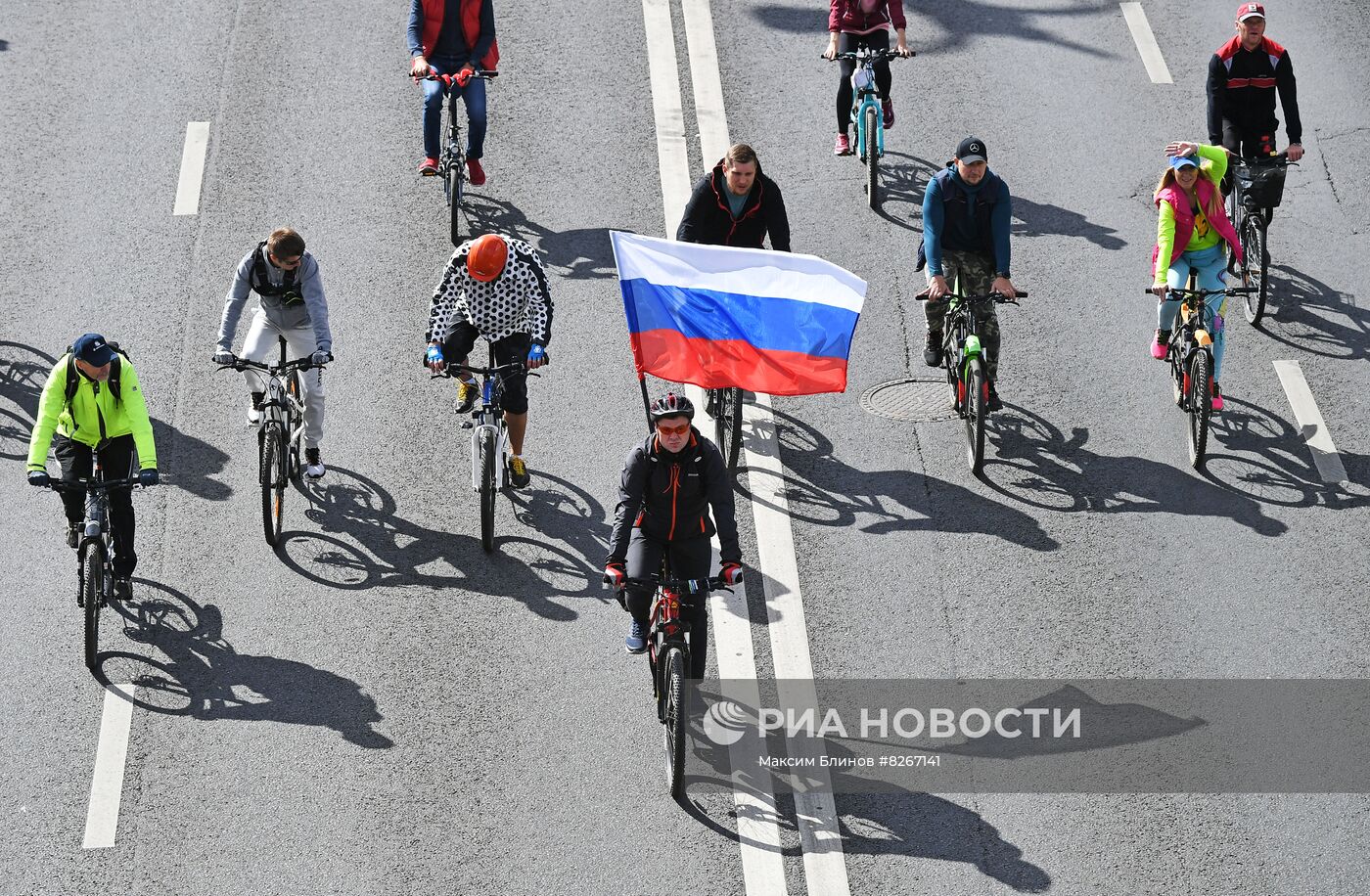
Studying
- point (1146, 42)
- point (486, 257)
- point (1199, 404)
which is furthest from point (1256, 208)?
point (486, 257)

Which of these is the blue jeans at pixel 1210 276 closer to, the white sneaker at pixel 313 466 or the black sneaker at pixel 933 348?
the black sneaker at pixel 933 348

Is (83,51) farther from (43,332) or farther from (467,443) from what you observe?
(467,443)

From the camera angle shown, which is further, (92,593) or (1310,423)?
(1310,423)

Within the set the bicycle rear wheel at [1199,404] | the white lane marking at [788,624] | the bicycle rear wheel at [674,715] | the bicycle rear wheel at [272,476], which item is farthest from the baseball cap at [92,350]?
the bicycle rear wheel at [1199,404]

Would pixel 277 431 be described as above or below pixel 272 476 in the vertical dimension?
above

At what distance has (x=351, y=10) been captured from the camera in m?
20.4

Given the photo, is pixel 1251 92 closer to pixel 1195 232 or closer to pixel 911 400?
pixel 1195 232

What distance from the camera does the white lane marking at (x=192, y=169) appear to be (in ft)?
57.2

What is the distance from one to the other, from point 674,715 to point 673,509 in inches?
47.3

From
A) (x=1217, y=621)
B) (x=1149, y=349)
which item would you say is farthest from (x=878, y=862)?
(x=1149, y=349)

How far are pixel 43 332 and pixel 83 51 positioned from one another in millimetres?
5119

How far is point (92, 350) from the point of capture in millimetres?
12188

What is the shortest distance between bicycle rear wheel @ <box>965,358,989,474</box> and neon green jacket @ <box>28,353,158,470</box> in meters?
5.84

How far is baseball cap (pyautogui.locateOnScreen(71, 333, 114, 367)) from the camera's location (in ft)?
39.9
